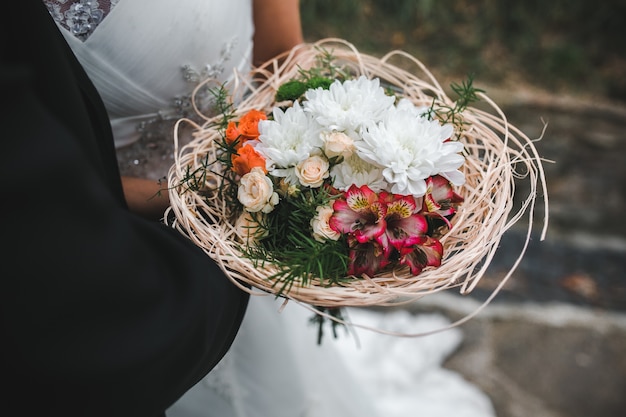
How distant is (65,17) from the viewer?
1000mm

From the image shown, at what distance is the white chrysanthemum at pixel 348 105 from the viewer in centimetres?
88

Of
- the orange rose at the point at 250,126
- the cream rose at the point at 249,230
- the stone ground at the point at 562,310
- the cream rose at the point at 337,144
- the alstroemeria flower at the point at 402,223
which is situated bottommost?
the stone ground at the point at 562,310

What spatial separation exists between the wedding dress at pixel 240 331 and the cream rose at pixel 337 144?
0.43 m

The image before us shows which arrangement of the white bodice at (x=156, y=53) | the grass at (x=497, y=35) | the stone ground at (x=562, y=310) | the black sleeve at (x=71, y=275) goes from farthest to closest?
the grass at (x=497, y=35) → the stone ground at (x=562, y=310) → the white bodice at (x=156, y=53) → the black sleeve at (x=71, y=275)

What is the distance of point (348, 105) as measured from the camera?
91cm

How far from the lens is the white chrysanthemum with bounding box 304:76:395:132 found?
879 mm

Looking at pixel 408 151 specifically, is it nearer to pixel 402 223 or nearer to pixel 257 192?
pixel 402 223

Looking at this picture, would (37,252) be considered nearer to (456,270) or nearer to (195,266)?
(195,266)

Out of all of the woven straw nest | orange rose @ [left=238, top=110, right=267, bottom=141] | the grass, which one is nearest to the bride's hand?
the woven straw nest

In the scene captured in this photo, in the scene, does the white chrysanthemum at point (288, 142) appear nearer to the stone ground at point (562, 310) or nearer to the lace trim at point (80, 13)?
the lace trim at point (80, 13)

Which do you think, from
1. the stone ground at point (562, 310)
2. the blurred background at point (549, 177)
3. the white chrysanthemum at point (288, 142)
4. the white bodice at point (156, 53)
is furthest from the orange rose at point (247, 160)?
the stone ground at point (562, 310)

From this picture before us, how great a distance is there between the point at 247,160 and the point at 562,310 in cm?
196

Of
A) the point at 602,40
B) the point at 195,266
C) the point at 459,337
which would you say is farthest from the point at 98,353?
the point at 602,40

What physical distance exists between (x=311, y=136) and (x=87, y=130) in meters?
0.33
